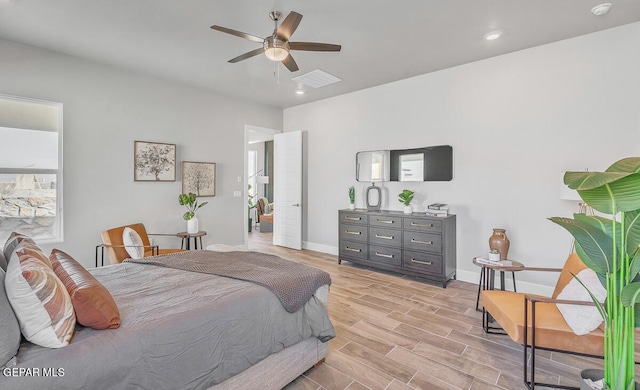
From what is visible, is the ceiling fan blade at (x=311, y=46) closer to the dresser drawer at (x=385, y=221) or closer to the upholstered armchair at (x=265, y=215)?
the dresser drawer at (x=385, y=221)

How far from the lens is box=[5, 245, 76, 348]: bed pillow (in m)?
1.22

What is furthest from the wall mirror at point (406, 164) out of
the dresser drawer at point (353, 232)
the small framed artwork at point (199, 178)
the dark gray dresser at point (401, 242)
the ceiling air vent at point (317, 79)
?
the small framed artwork at point (199, 178)

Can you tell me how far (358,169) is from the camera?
5.27m

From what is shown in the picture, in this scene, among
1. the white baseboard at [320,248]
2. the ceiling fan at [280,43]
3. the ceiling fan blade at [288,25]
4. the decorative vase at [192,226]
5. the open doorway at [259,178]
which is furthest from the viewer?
the open doorway at [259,178]

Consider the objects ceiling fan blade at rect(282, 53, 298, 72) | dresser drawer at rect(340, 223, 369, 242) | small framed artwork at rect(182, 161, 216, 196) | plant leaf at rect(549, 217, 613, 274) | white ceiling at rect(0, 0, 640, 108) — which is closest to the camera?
plant leaf at rect(549, 217, 613, 274)

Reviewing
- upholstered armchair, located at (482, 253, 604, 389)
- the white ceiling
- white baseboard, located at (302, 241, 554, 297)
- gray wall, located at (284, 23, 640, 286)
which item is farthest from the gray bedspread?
gray wall, located at (284, 23, 640, 286)

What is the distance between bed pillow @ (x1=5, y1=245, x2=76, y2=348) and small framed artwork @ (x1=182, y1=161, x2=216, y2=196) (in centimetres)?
367

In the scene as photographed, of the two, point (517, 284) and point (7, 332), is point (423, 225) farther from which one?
point (7, 332)

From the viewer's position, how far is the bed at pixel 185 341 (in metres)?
1.20

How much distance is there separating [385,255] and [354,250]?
22.0 inches

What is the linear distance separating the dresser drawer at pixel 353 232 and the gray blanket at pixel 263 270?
2.29m

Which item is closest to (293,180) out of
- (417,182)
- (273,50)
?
(417,182)

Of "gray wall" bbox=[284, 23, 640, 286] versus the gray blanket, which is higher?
"gray wall" bbox=[284, 23, 640, 286]

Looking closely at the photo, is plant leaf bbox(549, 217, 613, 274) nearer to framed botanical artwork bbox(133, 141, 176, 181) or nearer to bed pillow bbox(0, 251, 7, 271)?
bed pillow bbox(0, 251, 7, 271)
